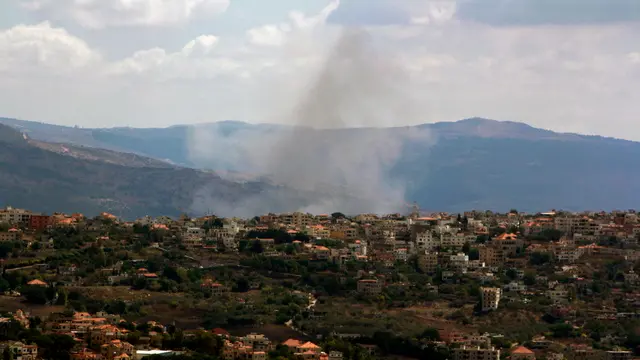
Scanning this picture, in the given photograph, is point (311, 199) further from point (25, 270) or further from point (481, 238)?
point (25, 270)

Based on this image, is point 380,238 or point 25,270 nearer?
point 25,270

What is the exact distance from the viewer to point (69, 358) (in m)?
67.8

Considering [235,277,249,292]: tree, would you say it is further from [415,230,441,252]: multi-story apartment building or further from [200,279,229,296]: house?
[415,230,441,252]: multi-story apartment building

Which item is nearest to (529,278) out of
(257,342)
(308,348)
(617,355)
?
(617,355)

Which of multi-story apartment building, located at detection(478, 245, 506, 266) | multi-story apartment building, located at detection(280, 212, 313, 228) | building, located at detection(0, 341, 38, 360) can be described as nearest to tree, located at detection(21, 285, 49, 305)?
building, located at detection(0, 341, 38, 360)

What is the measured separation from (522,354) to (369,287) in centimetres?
1764

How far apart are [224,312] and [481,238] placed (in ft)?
103

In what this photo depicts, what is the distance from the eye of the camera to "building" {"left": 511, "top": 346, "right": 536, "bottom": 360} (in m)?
75.1

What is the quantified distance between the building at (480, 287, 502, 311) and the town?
10cm

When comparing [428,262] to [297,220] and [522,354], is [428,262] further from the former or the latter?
[522,354]

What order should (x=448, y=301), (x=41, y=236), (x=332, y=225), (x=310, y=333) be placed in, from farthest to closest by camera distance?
(x=332, y=225) < (x=41, y=236) < (x=448, y=301) < (x=310, y=333)

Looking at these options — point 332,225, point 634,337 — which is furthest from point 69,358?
point 332,225

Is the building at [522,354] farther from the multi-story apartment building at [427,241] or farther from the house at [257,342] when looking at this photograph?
the multi-story apartment building at [427,241]

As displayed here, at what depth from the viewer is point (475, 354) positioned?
247 ft
